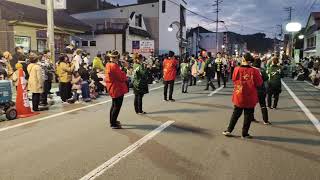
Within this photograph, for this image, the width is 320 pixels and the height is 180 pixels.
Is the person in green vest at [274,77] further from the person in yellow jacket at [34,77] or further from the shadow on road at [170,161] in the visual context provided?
the person in yellow jacket at [34,77]

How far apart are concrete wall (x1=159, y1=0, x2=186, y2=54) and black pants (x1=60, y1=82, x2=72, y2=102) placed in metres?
36.9

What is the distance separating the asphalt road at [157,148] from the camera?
243 inches

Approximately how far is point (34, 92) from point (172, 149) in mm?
6244

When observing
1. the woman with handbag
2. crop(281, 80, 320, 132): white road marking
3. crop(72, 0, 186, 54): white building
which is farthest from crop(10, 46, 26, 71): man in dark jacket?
crop(72, 0, 186, 54): white building

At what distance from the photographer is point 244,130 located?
8766mm

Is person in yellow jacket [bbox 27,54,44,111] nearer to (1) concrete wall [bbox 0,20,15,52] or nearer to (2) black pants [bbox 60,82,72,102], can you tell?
(2) black pants [bbox 60,82,72,102]

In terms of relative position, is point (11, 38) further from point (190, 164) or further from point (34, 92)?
point (190, 164)

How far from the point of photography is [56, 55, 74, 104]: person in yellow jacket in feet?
47.8

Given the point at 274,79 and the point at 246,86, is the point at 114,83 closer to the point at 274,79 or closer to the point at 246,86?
the point at 246,86

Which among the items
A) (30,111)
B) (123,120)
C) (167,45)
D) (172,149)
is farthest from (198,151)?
(167,45)

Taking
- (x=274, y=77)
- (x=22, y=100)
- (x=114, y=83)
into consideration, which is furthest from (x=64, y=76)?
(x=274, y=77)

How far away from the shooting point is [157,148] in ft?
25.3

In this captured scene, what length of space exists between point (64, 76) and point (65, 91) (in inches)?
21.7

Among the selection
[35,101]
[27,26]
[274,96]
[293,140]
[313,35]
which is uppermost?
[313,35]
